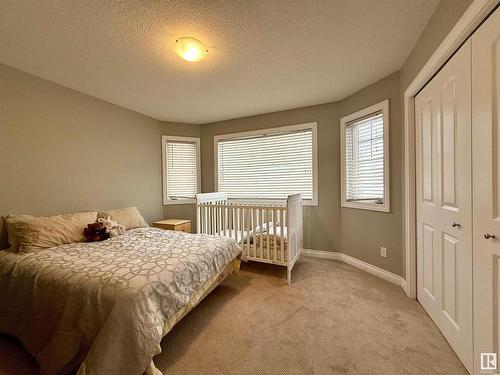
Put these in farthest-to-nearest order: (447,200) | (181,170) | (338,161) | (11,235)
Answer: (181,170) → (338,161) → (11,235) → (447,200)

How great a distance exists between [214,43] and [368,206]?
2.60 metres

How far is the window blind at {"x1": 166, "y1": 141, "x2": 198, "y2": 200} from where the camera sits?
13.3 feet

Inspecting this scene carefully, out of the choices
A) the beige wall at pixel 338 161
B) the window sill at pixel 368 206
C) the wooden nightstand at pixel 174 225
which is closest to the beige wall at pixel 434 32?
the beige wall at pixel 338 161

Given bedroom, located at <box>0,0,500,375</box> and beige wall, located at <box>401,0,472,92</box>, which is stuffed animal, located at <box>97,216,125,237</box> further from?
beige wall, located at <box>401,0,472,92</box>

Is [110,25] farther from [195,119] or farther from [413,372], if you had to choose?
[413,372]

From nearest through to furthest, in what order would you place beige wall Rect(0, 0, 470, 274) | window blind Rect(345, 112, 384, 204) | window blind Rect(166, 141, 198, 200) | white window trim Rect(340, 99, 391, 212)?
1. beige wall Rect(0, 0, 470, 274)
2. white window trim Rect(340, 99, 391, 212)
3. window blind Rect(345, 112, 384, 204)
4. window blind Rect(166, 141, 198, 200)

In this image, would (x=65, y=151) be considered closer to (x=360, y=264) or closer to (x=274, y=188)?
(x=274, y=188)

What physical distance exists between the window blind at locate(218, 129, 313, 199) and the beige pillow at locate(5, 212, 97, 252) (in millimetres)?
2323

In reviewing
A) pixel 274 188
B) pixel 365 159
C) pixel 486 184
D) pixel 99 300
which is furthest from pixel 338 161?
pixel 99 300

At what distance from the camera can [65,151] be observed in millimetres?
2588

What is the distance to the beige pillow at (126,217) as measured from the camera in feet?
9.13

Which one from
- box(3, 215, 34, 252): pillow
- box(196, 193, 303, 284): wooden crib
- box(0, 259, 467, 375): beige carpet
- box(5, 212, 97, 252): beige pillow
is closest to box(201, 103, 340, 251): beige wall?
box(196, 193, 303, 284): wooden crib

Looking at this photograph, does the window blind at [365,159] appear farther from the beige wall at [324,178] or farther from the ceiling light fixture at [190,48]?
the ceiling light fixture at [190,48]

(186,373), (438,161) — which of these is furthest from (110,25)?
(438,161)
